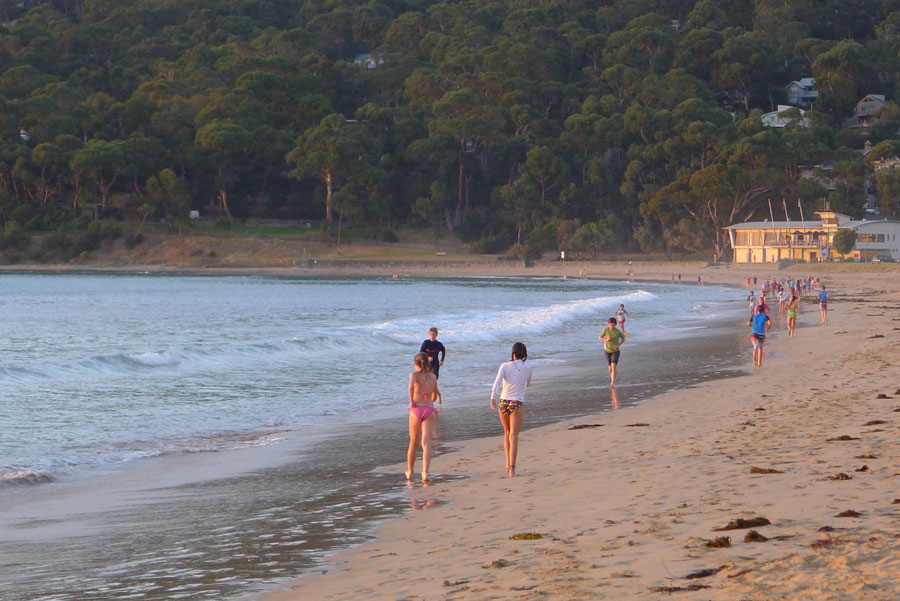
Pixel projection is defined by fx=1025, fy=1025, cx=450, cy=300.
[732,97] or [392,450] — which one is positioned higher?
[732,97]

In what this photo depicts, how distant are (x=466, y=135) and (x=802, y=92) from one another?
47.6m

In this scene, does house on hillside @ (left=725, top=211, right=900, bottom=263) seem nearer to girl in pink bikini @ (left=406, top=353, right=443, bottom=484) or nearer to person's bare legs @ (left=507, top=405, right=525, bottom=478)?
person's bare legs @ (left=507, top=405, right=525, bottom=478)

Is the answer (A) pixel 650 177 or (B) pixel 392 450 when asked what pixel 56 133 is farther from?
(B) pixel 392 450

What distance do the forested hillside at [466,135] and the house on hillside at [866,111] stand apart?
2.92ft

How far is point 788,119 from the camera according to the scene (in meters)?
101

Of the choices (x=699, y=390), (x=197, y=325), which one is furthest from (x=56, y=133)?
(x=699, y=390)

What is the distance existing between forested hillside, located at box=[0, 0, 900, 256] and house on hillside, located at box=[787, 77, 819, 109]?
163 centimetres

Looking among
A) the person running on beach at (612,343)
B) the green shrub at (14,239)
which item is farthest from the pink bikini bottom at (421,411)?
the green shrub at (14,239)

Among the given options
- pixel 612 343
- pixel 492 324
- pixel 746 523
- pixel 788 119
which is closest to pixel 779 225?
pixel 788 119

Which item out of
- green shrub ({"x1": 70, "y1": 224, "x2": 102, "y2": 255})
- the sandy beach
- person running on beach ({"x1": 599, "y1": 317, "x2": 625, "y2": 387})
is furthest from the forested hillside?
the sandy beach

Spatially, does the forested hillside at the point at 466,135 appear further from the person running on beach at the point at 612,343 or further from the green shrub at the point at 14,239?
the person running on beach at the point at 612,343

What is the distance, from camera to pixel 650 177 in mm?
95750

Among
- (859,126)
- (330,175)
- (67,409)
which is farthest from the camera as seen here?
(859,126)

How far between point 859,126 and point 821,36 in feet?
100
